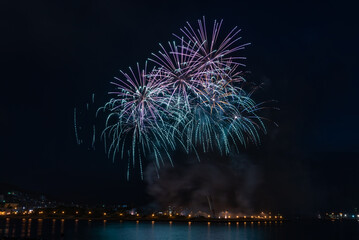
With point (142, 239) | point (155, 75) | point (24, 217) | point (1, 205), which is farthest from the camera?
point (1, 205)

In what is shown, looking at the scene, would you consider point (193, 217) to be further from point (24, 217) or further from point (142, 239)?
point (142, 239)

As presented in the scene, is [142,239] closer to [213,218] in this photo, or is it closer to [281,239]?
[281,239]

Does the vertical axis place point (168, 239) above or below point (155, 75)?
below

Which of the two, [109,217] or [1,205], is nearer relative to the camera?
[109,217]

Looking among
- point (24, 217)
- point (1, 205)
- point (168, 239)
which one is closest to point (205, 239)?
point (168, 239)

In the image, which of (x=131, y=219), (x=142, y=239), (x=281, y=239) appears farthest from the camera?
(x=131, y=219)

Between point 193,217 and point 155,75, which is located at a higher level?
point 155,75

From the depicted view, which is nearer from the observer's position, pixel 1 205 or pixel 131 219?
pixel 131 219

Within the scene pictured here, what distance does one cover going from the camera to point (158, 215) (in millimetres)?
150125

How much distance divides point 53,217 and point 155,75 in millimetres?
129712

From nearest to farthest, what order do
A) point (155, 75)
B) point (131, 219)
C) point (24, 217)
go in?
point (155, 75)
point (24, 217)
point (131, 219)

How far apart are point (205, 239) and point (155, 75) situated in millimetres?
40508

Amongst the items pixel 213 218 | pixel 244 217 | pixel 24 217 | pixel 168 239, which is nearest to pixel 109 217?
pixel 24 217

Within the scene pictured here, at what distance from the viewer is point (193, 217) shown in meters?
142
